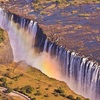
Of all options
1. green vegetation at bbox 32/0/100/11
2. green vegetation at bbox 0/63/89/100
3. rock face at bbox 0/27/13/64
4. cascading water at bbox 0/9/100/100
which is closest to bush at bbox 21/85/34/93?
green vegetation at bbox 0/63/89/100

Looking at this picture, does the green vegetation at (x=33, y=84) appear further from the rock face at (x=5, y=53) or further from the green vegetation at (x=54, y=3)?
the green vegetation at (x=54, y=3)

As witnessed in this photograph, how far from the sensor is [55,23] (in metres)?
97.3

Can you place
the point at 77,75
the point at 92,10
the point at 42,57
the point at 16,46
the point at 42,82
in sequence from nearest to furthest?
the point at 42,82 → the point at 77,75 → the point at 42,57 → the point at 16,46 → the point at 92,10

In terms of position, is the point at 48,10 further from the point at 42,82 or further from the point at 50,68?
the point at 42,82

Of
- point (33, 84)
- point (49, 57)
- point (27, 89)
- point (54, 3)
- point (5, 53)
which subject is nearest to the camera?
point (27, 89)

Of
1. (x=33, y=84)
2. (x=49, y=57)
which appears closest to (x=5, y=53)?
(x=49, y=57)

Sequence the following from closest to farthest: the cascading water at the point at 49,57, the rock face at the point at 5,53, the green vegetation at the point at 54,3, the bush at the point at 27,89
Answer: the bush at the point at 27,89, the cascading water at the point at 49,57, the rock face at the point at 5,53, the green vegetation at the point at 54,3

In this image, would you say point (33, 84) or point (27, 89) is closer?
point (27, 89)

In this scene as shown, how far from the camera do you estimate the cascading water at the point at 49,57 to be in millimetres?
76000

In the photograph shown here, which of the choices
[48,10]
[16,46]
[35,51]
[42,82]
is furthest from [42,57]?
[48,10]

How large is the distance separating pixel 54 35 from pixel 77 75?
15.6 m

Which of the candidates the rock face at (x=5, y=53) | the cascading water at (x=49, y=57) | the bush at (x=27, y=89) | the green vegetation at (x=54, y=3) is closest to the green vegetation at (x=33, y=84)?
the bush at (x=27, y=89)

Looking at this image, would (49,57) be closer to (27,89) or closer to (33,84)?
(33,84)

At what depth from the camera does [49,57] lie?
86375mm
